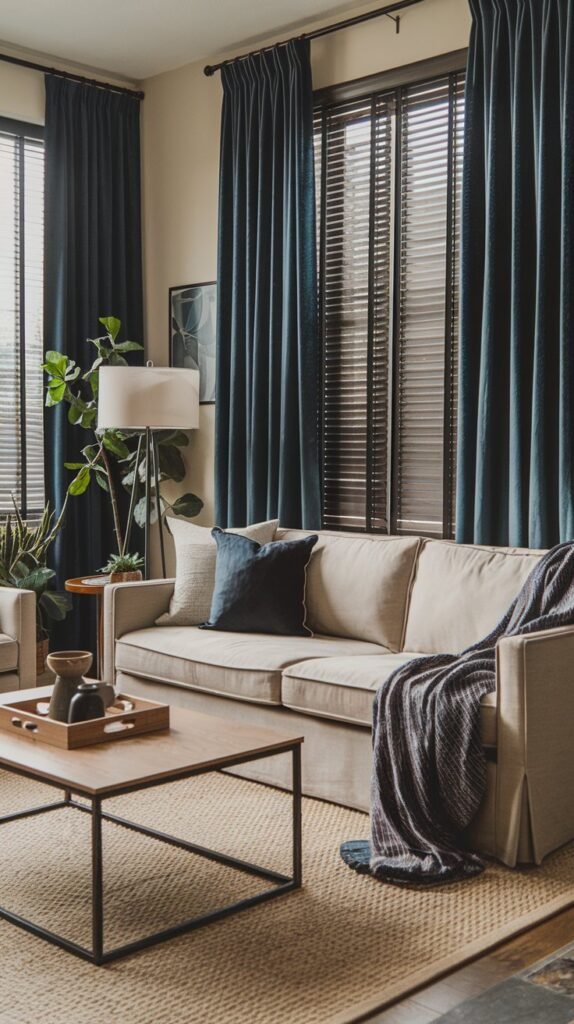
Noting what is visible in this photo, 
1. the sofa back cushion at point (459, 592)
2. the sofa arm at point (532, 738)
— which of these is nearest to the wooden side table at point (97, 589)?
the sofa back cushion at point (459, 592)

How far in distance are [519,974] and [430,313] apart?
2745mm

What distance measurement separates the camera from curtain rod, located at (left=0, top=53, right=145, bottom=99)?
16.6ft

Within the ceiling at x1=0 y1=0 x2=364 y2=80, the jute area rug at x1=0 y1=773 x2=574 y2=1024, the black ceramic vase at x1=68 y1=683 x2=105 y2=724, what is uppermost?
the ceiling at x1=0 y1=0 x2=364 y2=80

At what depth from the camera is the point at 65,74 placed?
525cm

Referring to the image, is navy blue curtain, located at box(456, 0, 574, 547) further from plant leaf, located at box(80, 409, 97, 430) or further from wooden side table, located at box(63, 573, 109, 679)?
plant leaf, located at box(80, 409, 97, 430)

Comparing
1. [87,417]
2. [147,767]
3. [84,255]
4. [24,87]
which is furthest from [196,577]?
[24,87]

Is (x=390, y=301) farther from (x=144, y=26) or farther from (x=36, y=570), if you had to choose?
(x=36, y=570)

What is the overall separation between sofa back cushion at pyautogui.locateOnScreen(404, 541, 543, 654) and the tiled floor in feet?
4.49

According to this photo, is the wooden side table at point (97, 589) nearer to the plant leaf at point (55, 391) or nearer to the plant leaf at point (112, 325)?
the plant leaf at point (55, 391)

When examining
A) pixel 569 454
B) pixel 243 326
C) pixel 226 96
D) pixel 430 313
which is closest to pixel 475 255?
pixel 430 313

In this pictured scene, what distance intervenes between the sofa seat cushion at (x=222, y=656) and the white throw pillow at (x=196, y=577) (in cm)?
5

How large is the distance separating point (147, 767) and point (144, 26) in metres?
3.64

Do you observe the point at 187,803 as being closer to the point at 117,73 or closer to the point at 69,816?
the point at 69,816

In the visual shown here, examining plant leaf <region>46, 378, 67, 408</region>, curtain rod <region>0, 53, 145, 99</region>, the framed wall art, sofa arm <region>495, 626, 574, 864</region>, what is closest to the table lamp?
plant leaf <region>46, 378, 67, 408</region>
